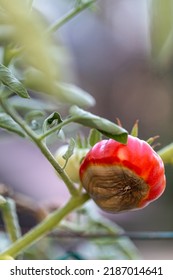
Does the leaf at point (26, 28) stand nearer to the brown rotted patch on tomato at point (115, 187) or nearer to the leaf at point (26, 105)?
the brown rotted patch on tomato at point (115, 187)

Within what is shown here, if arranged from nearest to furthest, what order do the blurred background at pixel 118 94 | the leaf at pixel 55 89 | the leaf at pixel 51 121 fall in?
the leaf at pixel 51 121, the leaf at pixel 55 89, the blurred background at pixel 118 94

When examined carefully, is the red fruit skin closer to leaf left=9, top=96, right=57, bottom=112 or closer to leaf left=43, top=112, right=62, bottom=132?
leaf left=43, top=112, right=62, bottom=132

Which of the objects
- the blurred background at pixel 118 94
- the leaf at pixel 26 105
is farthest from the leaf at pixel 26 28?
the blurred background at pixel 118 94

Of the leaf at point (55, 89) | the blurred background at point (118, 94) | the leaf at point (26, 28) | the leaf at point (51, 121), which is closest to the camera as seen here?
the leaf at point (26, 28)

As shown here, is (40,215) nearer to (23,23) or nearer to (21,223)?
(21,223)

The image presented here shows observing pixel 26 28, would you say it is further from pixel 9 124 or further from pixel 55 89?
pixel 55 89

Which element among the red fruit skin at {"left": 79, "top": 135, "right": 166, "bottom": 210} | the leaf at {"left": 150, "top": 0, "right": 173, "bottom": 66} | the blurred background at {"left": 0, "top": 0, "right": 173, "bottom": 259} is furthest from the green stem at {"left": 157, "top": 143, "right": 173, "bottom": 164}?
the blurred background at {"left": 0, "top": 0, "right": 173, "bottom": 259}
